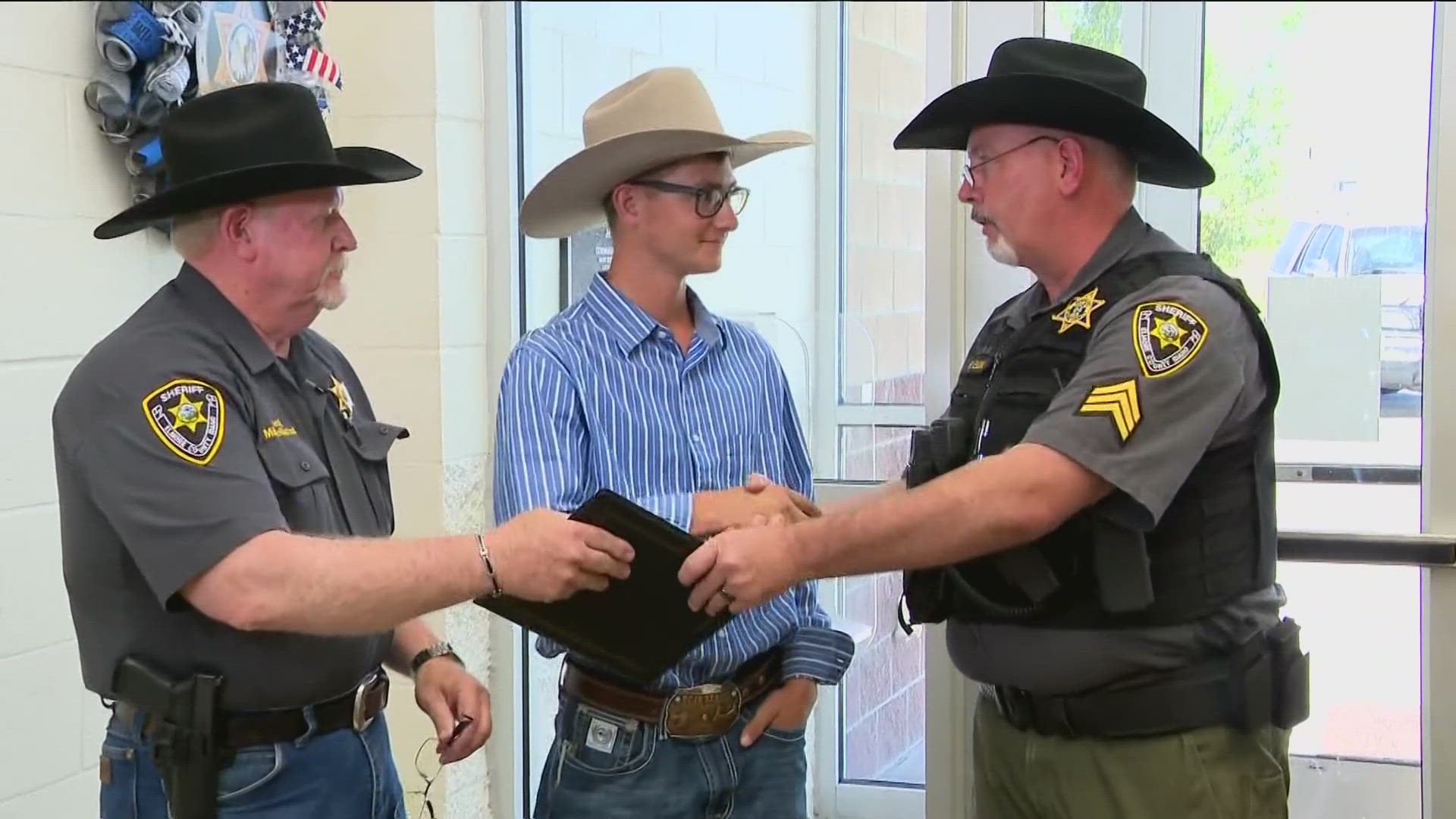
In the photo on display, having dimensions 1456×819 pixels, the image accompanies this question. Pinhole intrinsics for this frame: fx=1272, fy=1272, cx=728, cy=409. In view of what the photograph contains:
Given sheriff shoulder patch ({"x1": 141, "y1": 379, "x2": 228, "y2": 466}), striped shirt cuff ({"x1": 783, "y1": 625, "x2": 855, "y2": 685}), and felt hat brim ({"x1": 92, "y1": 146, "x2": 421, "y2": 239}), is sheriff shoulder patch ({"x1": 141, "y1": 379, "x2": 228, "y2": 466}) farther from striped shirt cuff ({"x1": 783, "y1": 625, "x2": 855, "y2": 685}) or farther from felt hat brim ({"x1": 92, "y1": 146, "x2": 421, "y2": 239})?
striped shirt cuff ({"x1": 783, "y1": 625, "x2": 855, "y2": 685})

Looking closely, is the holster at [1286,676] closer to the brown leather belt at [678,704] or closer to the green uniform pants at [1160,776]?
the green uniform pants at [1160,776]

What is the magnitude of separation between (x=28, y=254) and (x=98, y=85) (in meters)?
0.29

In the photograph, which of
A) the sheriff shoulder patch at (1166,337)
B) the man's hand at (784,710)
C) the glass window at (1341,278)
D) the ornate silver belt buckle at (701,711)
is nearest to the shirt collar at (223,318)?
the ornate silver belt buckle at (701,711)

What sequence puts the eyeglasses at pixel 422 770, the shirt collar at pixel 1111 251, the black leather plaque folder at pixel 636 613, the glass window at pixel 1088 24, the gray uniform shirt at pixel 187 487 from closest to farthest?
the gray uniform shirt at pixel 187 487, the black leather plaque folder at pixel 636 613, the shirt collar at pixel 1111 251, the glass window at pixel 1088 24, the eyeglasses at pixel 422 770

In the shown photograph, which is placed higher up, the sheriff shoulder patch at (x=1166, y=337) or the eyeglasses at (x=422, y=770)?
the sheriff shoulder patch at (x=1166, y=337)

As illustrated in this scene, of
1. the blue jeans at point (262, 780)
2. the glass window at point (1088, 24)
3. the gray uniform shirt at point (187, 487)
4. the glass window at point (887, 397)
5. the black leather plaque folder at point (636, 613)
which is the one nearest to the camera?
the gray uniform shirt at point (187, 487)

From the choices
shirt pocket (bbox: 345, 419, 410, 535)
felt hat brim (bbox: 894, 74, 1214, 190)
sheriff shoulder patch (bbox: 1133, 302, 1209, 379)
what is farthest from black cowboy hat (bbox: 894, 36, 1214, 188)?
shirt pocket (bbox: 345, 419, 410, 535)

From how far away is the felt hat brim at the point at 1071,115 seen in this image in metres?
1.65

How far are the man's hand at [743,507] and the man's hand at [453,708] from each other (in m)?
0.39

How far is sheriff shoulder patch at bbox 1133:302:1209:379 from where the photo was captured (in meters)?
1.50

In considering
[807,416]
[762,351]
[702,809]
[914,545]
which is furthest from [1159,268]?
[807,416]

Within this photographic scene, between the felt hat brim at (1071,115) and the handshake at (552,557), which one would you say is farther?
the felt hat brim at (1071,115)

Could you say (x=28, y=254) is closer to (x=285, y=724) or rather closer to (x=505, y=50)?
(x=285, y=724)

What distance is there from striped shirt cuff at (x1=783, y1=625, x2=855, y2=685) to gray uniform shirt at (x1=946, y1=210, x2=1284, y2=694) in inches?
8.2
